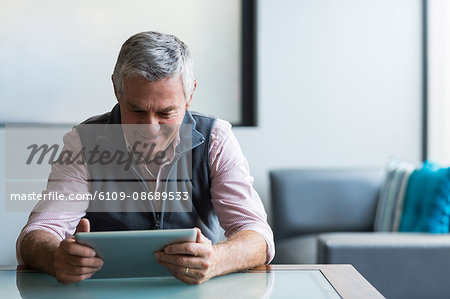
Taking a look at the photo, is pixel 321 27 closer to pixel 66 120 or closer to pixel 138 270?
pixel 66 120

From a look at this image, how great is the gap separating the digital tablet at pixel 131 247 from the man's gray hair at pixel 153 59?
1.65 feet

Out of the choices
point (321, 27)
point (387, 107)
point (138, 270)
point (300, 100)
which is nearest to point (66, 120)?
point (300, 100)

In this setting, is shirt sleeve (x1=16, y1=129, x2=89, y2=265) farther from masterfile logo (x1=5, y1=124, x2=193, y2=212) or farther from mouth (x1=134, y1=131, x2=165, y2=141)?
mouth (x1=134, y1=131, x2=165, y2=141)

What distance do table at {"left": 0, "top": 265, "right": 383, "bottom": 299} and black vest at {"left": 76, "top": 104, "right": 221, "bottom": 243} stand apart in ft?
1.19

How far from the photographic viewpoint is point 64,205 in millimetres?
1538

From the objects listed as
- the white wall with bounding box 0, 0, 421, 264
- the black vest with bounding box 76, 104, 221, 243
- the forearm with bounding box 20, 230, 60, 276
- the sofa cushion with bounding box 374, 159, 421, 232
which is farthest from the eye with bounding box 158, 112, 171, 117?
the white wall with bounding box 0, 0, 421, 264

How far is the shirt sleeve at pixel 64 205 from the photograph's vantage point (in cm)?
148

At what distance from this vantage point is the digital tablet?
110 centimetres

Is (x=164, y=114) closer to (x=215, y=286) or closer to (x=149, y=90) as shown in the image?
(x=149, y=90)

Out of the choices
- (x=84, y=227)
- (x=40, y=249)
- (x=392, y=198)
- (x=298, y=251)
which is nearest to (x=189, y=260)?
(x=84, y=227)

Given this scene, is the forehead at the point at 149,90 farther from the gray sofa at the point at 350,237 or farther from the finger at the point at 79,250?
the gray sofa at the point at 350,237

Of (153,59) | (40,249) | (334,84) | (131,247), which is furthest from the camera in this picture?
(334,84)

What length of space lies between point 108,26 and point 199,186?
5.68 ft

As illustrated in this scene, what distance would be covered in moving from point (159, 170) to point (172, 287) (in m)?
0.55
